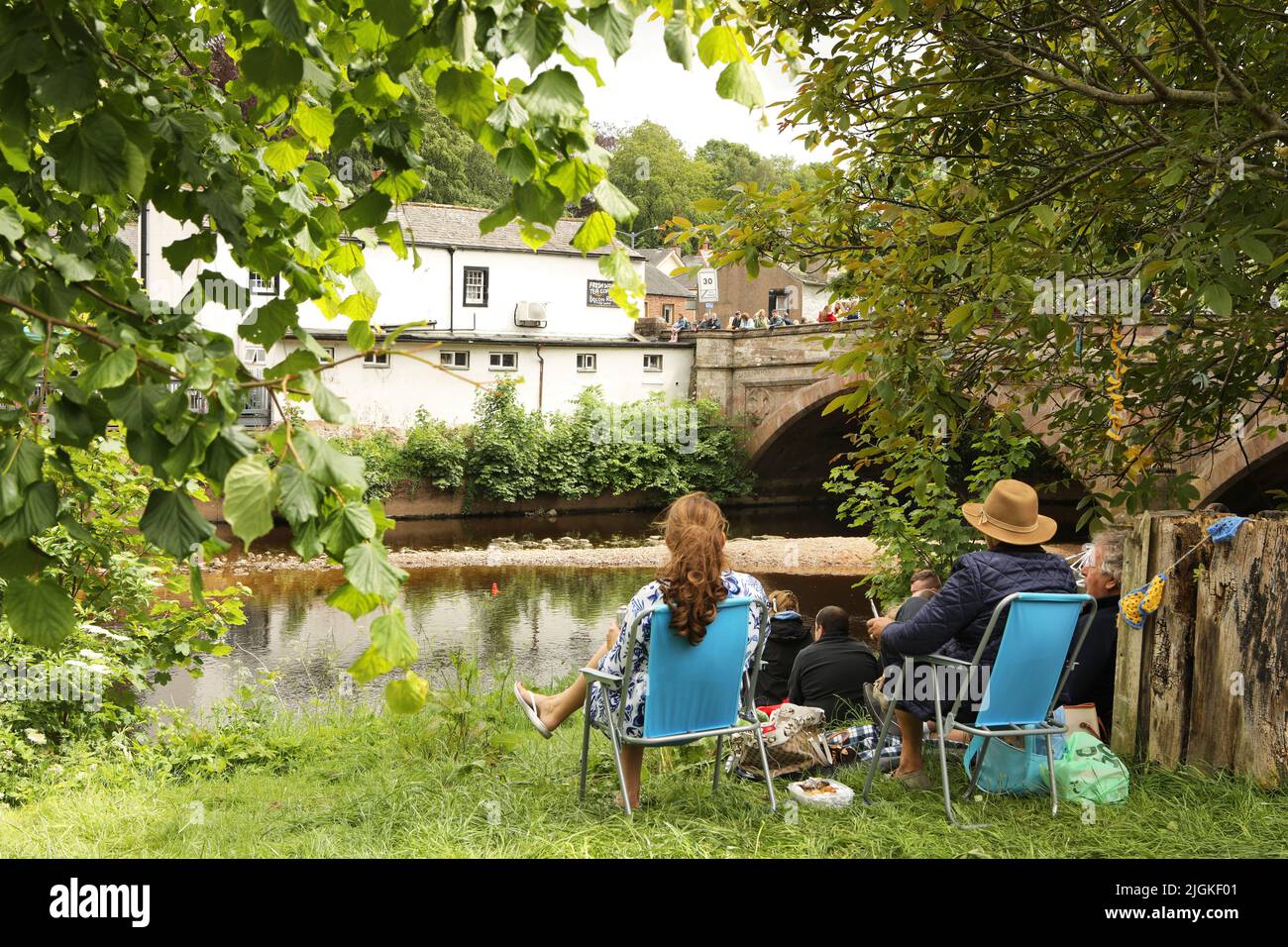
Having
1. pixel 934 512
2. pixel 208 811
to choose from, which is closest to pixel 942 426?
pixel 934 512

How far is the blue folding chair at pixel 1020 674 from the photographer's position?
3988 mm

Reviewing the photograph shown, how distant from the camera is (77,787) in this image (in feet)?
18.7

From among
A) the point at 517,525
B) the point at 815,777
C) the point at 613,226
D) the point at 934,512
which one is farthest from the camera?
the point at 517,525

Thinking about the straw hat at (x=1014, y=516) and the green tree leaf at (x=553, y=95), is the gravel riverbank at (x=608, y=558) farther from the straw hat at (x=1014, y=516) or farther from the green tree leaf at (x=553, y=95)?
the green tree leaf at (x=553, y=95)

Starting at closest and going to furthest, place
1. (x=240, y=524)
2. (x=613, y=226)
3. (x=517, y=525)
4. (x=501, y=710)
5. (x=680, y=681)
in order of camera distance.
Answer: (x=240, y=524)
(x=613, y=226)
(x=680, y=681)
(x=501, y=710)
(x=517, y=525)

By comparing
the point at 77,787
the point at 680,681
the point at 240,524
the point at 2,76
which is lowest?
the point at 77,787

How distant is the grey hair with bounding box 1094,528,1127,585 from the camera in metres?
5.00

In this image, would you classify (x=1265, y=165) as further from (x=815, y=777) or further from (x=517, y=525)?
(x=517, y=525)

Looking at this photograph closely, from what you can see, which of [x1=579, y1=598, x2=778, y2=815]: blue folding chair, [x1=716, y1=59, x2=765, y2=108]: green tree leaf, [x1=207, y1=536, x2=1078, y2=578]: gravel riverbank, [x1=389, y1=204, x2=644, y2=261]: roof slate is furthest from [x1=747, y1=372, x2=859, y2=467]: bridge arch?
[x1=716, y1=59, x2=765, y2=108]: green tree leaf

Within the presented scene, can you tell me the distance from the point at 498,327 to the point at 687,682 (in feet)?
94.8

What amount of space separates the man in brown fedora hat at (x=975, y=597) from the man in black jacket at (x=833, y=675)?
155 centimetres

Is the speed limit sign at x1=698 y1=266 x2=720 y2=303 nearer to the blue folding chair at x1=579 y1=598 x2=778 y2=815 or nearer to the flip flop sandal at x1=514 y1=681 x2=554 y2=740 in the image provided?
the flip flop sandal at x1=514 y1=681 x2=554 y2=740

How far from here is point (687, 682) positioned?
405cm

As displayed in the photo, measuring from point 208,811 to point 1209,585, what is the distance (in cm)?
420
